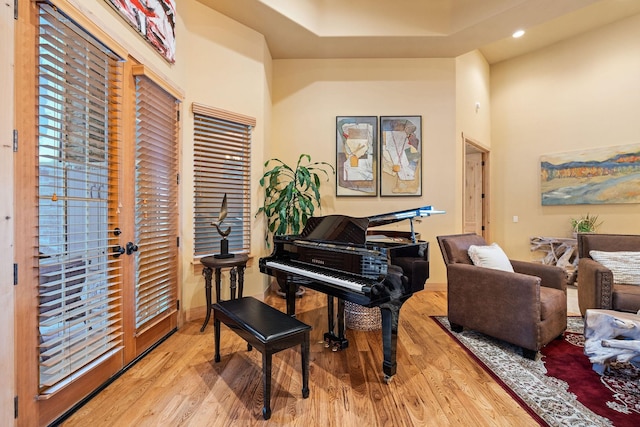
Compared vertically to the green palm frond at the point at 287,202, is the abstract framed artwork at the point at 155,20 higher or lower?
higher

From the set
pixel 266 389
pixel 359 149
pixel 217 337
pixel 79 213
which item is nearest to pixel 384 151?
pixel 359 149

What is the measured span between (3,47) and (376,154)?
12.3 ft

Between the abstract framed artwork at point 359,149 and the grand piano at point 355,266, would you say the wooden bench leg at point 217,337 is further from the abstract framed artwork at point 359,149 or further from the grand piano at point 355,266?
the abstract framed artwork at point 359,149

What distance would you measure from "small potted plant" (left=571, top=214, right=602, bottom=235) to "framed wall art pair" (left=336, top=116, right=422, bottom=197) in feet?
8.64

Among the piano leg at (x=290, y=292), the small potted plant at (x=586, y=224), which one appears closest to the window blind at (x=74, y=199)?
the piano leg at (x=290, y=292)

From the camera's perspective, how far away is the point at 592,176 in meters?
4.57

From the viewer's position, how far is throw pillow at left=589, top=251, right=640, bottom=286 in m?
2.77

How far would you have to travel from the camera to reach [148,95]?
97.0 inches

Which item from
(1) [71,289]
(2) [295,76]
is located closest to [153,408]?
(1) [71,289]

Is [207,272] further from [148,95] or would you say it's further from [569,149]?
[569,149]

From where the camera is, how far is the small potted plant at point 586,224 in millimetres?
4457

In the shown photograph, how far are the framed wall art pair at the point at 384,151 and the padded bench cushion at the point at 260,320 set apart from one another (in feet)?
8.72

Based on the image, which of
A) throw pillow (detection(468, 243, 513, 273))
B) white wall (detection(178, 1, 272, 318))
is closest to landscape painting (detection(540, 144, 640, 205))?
throw pillow (detection(468, 243, 513, 273))

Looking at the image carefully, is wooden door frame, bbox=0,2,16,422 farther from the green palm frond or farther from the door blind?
the green palm frond
